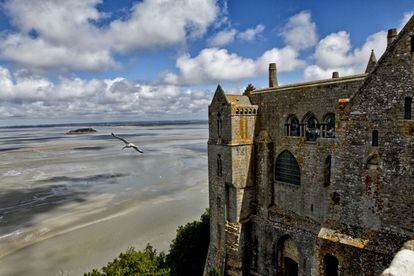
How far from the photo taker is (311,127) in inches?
617

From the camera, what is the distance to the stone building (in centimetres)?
750

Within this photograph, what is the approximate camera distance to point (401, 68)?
24.1 feet

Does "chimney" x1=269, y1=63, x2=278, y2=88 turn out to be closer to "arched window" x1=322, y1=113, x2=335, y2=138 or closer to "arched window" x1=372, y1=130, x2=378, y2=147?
"arched window" x1=322, y1=113, x2=335, y2=138

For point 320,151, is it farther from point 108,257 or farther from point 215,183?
point 108,257

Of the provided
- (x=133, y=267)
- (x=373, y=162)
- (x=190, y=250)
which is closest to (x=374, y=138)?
(x=373, y=162)

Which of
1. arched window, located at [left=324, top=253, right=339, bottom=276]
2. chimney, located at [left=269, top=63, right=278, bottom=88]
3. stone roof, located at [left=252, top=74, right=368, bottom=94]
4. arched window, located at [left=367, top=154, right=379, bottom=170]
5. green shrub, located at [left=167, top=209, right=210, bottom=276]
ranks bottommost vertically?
green shrub, located at [left=167, top=209, right=210, bottom=276]

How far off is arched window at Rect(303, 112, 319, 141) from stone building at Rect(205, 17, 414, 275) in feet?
0.18

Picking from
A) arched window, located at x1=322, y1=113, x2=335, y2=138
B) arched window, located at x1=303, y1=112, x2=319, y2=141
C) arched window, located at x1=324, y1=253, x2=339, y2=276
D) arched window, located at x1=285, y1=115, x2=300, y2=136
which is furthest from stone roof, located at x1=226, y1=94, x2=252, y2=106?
arched window, located at x1=324, y1=253, x2=339, y2=276

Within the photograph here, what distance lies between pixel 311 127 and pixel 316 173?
2.51 meters

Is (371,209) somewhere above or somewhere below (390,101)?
below

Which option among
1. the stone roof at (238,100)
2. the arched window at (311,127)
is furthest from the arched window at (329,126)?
the stone roof at (238,100)

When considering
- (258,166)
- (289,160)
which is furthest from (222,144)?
(289,160)

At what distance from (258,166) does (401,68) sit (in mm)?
11711

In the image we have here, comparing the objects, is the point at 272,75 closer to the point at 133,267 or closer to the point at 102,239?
the point at 133,267
